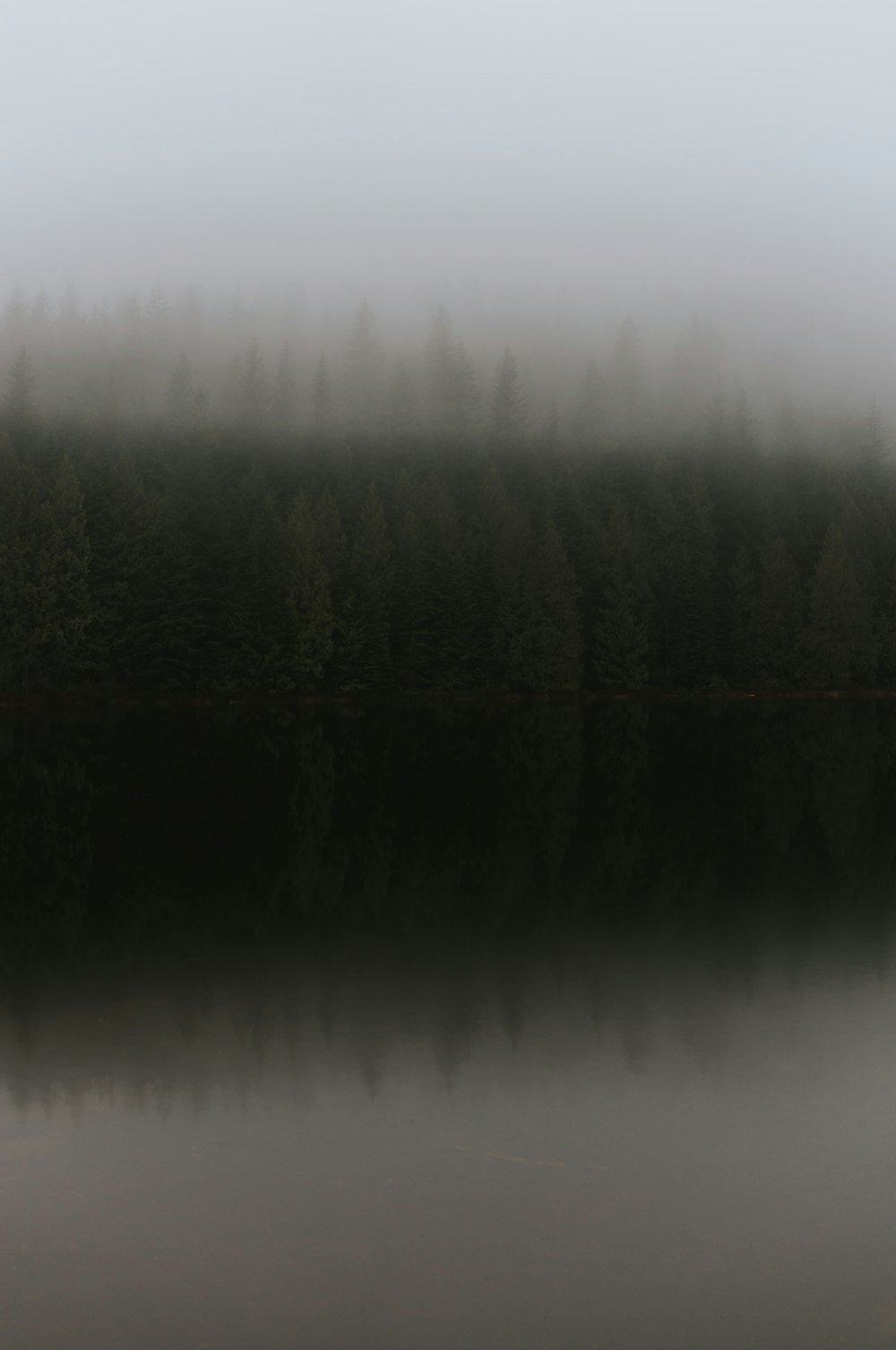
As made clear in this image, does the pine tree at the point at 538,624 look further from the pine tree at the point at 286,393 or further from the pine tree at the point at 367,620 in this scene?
the pine tree at the point at 286,393

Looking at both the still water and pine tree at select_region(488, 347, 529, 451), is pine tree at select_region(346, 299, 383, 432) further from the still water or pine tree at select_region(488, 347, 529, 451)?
the still water

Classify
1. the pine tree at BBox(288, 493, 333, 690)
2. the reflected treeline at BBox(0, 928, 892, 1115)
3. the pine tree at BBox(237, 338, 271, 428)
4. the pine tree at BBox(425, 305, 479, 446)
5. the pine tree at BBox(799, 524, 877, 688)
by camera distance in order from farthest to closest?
the pine tree at BBox(425, 305, 479, 446), the pine tree at BBox(237, 338, 271, 428), the pine tree at BBox(799, 524, 877, 688), the pine tree at BBox(288, 493, 333, 690), the reflected treeline at BBox(0, 928, 892, 1115)

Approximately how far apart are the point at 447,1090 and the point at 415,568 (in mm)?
81091

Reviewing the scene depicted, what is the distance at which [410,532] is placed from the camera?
9275cm

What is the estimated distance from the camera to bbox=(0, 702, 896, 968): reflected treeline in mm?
17266

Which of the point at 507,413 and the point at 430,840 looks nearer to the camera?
the point at 430,840

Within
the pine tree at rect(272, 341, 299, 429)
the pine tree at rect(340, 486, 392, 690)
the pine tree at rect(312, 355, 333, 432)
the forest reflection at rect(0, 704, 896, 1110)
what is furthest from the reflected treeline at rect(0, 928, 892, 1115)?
the pine tree at rect(272, 341, 299, 429)

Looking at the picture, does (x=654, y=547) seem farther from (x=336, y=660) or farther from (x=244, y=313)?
(x=244, y=313)

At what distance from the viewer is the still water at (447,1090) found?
23.8 feet

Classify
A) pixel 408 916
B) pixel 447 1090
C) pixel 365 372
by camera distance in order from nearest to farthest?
pixel 447 1090
pixel 408 916
pixel 365 372

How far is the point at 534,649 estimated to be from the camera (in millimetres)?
90188

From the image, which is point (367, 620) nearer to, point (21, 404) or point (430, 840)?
point (21, 404)

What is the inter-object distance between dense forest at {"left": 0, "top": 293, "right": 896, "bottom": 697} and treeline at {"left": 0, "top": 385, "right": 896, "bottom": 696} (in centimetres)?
22

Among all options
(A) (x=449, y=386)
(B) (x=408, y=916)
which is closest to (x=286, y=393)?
(A) (x=449, y=386)
